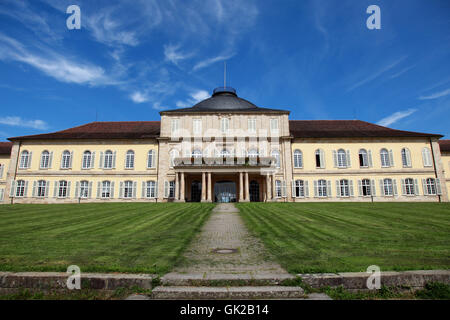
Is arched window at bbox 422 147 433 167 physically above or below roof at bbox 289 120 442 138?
below

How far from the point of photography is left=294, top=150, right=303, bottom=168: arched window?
30.2 m

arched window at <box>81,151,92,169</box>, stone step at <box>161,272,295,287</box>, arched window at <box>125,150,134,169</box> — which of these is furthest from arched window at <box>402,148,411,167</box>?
arched window at <box>81,151,92,169</box>

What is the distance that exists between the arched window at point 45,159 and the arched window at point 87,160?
402 centimetres

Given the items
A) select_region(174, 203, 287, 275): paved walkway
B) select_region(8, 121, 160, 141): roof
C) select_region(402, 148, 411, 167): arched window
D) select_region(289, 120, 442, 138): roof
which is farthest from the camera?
select_region(8, 121, 160, 141): roof

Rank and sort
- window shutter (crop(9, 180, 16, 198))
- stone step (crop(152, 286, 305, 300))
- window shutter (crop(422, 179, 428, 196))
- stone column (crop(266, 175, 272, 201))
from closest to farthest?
stone step (crop(152, 286, 305, 300)) < stone column (crop(266, 175, 272, 201)) < window shutter (crop(422, 179, 428, 196)) < window shutter (crop(9, 180, 16, 198))

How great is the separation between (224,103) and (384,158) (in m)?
20.5

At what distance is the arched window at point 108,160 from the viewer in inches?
1193

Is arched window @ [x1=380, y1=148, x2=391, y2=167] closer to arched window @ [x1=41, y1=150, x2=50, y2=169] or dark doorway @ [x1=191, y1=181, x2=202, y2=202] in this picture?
dark doorway @ [x1=191, y1=181, x2=202, y2=202]

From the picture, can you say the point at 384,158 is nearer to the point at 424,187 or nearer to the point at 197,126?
the point at 424,187

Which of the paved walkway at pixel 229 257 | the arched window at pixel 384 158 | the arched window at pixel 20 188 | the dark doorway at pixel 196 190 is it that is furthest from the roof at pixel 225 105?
the paved walkway at pixel 229 257

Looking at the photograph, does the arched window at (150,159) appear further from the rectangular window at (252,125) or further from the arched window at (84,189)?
the rectangular window at (252,125)

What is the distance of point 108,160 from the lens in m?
30.4

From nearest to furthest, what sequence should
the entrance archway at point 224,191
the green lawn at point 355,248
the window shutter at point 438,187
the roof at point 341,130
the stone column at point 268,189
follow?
Result: the green lawn at point 355,248 → the stone column at point 268,189 → the window shutter at point 438,187 → the roof at point 341,130 → the entrance archway at point 224,191

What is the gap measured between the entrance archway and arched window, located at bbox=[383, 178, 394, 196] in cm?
1732
